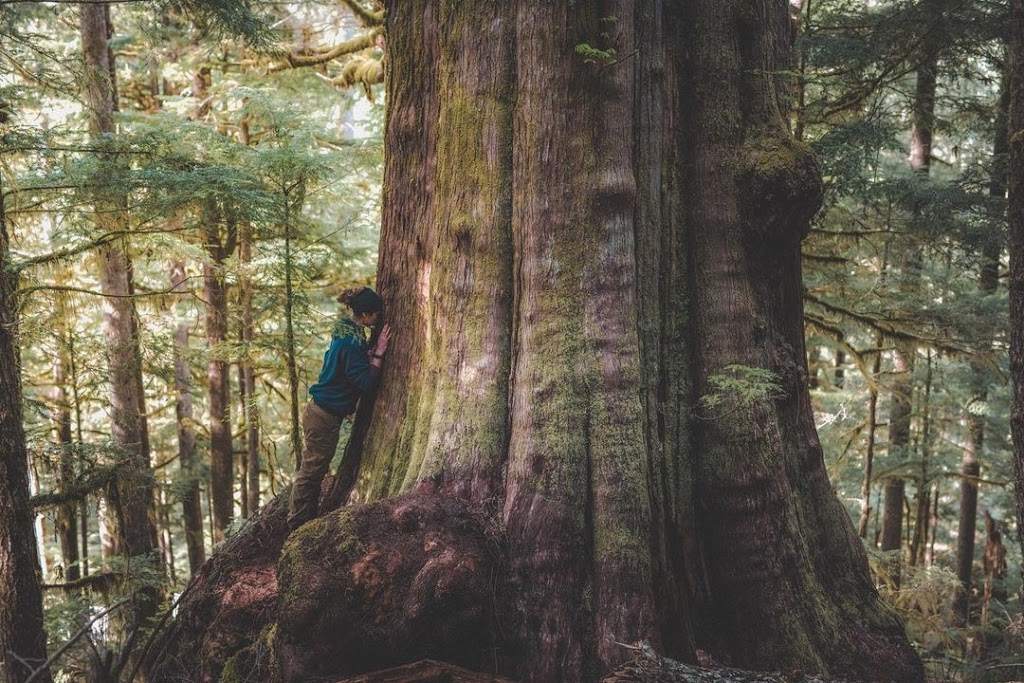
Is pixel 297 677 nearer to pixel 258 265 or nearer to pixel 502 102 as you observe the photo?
pixel 502 102

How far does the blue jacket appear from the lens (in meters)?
5.15

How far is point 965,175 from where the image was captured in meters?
8.58

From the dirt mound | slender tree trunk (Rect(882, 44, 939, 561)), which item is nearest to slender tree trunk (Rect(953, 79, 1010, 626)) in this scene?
slender tree trunk (Rect(882, 44, 939, 561))

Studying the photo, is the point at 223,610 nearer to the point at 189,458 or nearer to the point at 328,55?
the point at 189,458

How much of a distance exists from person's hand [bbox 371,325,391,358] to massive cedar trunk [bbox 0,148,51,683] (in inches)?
104

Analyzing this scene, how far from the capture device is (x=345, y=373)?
17.1 feet

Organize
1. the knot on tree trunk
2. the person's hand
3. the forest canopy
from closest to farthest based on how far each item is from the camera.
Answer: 1. the forest canopy
2. the knot on tree trunk
3. the person's hand

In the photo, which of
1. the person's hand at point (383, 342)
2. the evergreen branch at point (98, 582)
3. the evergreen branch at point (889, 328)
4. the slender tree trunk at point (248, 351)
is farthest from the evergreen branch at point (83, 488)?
the evergreen branch at point (889, 328)

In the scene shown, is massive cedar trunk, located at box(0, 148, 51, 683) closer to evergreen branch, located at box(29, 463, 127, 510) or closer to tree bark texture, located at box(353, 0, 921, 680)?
evergreen branch, located at box(29, 463, 127, 510)

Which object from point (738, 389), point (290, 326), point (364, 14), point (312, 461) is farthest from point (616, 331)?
point (364, 14)

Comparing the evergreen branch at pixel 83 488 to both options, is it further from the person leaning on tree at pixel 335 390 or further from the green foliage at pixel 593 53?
the green foliage at pixel 593 53

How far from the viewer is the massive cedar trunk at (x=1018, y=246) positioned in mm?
4957

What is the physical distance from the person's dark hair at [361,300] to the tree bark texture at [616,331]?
178 mm

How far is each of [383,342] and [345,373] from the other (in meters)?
0.36
